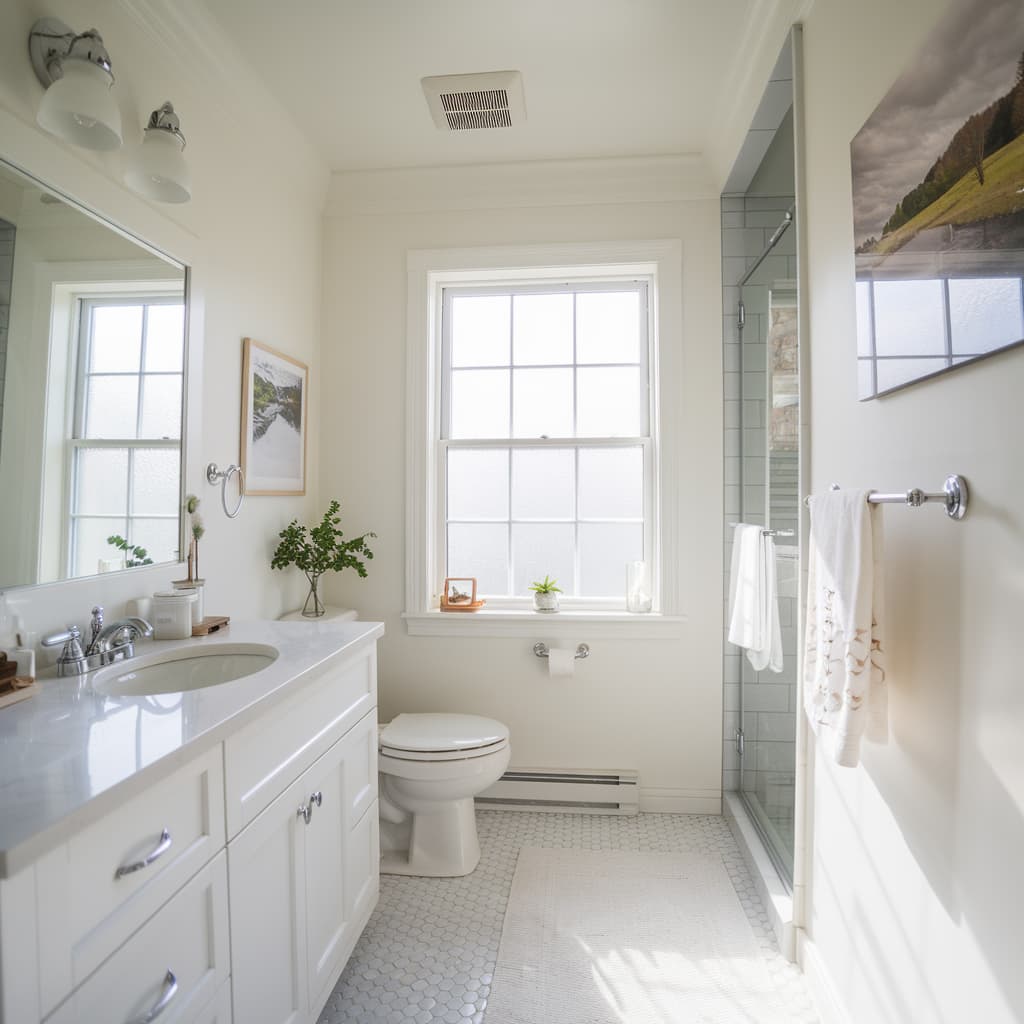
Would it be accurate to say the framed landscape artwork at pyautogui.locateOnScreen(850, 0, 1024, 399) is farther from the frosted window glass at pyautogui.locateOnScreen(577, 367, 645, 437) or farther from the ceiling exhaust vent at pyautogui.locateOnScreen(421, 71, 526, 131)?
the frosted window glass at pyautogui.locateOnScreen(577, 367, 645, 437)

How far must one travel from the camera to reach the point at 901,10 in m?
1.12

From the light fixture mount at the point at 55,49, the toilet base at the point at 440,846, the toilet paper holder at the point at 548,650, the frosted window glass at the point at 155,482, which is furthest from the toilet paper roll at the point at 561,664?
the light fixture mount at the point at 55,49

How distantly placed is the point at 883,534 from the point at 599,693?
5.28ft

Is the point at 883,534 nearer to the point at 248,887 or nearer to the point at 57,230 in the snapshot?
the point at 248,887

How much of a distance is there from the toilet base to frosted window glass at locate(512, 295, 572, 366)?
1.77 m

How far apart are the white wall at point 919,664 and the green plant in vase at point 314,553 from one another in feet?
5.38

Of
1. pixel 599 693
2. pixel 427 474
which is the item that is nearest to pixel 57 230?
pixel 427 474

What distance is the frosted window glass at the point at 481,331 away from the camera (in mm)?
2811

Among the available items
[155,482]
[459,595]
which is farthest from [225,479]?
[459,595]

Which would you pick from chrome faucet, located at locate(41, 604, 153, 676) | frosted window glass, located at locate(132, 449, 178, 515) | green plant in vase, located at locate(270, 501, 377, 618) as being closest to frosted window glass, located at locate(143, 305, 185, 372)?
frosted window glass, located at locate(132, 449, 178, 515)

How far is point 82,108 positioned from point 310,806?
1.47 meters

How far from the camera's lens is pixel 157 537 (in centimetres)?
169

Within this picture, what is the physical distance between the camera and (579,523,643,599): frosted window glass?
2703 mm

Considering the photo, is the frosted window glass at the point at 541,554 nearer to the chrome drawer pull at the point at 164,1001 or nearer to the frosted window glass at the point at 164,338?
the frosted window glass at the point at 164,338
